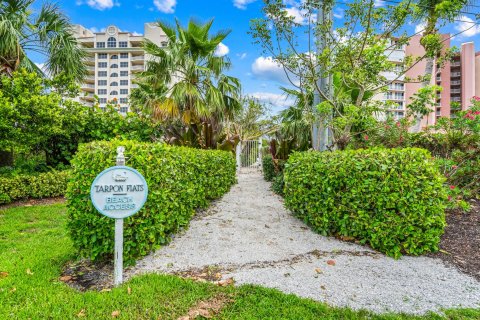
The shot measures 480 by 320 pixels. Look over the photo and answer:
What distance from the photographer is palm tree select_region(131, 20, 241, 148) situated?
841 centimetres

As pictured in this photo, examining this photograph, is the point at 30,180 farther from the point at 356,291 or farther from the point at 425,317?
the point at 425,317

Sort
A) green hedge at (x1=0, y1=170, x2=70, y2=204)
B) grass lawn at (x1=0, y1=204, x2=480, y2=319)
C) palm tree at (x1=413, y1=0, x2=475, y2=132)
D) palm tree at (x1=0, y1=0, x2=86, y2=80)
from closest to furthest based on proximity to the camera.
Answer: grass lawn at (x1=0, y1=204, x2=480, y2=319)
palm tree at (x1=413, y1=0, x2=475, y2=132)
green hedge at (x1=0, y1=170, x2=70, y2=204)
palm tree at (x1=0, y1=0, x2=86, y2=80)

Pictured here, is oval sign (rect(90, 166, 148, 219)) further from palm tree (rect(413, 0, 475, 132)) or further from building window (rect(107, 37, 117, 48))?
building window (rect(107, 37, 117, 48))

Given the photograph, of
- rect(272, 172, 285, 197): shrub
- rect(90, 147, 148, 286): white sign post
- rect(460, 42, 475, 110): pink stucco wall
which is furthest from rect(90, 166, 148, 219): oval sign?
rect(460, 42, 475, 110): pink stucco wall

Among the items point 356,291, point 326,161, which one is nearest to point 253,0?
point 326,161

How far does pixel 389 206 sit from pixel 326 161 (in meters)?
0.97

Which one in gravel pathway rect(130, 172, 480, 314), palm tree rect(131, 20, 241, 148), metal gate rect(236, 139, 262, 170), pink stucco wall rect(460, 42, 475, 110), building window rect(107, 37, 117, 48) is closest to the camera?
gravel pathway rect(130, 172, 480, 314)

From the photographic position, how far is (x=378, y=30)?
4.75 meters

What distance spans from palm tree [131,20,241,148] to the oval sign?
5.06 meters

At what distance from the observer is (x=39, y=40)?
25.7ft

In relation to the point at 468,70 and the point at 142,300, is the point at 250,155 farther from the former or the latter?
the point at 468,70

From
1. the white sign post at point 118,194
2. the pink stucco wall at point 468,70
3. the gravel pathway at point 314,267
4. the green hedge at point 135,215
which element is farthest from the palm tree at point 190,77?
the pink stucco wall at point 468,70

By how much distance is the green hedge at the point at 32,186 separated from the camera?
596cm

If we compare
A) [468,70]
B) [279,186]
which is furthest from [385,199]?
[468,70]
